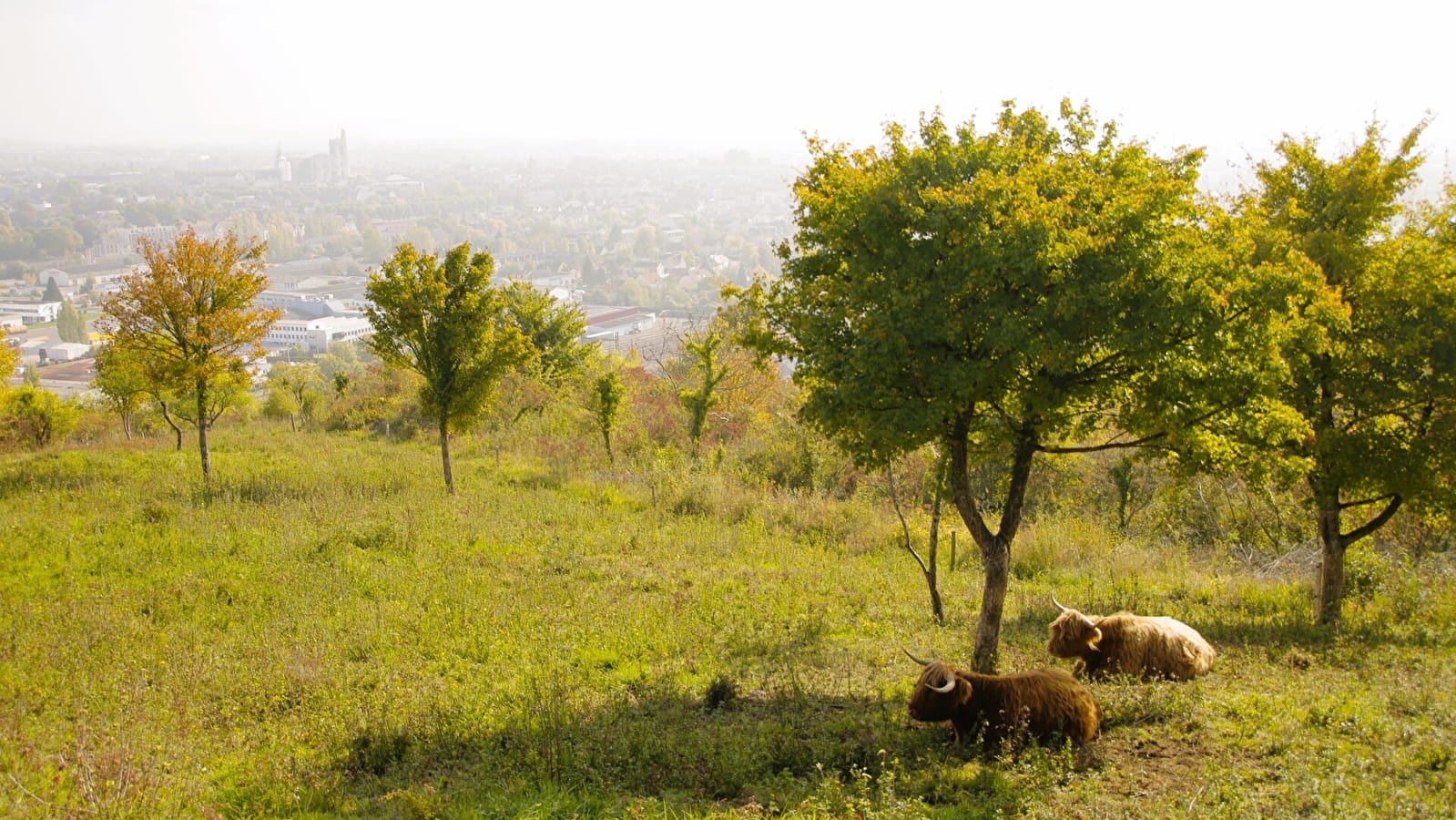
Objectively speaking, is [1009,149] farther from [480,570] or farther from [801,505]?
[801,505]

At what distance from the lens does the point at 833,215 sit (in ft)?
25.7

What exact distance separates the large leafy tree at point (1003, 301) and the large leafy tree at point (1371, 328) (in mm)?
2178

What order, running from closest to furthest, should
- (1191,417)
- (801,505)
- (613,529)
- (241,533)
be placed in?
1. (1191,417)
2. (241,533)
3. (613,529)
4. (801,505)

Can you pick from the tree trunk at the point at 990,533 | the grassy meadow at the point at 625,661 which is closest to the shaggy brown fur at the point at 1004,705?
the grassy meadow at the point at 625,661

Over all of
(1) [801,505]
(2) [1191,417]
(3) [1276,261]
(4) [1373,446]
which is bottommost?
(1) [801,505]

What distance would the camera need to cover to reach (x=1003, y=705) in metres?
6.46

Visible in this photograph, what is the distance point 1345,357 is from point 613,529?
11.1 metres

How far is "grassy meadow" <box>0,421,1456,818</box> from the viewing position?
5734 millimetres

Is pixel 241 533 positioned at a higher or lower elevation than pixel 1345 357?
lower

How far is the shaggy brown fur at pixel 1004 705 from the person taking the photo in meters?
6.40

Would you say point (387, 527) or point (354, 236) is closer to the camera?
point (387, 527)

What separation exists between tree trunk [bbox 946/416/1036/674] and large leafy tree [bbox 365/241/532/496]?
1225 cm

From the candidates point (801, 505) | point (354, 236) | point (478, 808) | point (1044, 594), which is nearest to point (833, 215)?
point (478, 808)

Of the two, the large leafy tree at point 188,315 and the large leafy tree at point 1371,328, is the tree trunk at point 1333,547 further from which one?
the large leafy tree at point 188,315
